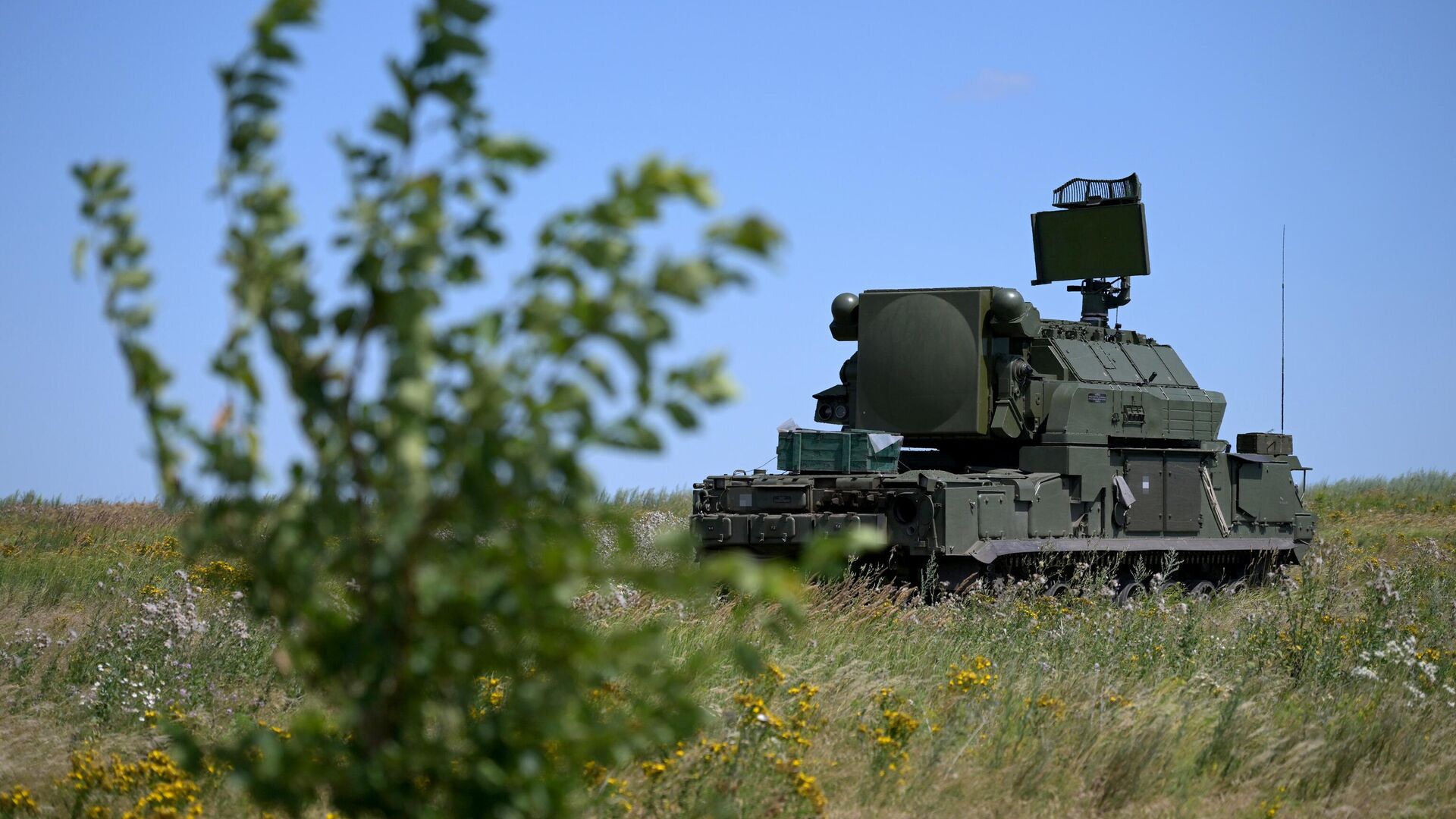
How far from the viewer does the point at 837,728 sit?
7.19 m

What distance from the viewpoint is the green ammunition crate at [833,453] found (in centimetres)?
1322

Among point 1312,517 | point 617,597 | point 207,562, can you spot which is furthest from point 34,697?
point 1312,517

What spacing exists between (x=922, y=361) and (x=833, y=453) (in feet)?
5.02

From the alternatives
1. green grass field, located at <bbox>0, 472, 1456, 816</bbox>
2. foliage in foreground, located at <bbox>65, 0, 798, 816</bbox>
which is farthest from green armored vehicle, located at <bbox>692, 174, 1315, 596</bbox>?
foliage in foreground, located at <bbox>65, 0, 798, 816</bbox>

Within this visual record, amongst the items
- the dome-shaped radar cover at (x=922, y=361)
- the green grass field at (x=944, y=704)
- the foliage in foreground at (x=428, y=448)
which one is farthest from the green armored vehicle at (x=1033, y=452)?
the foliage in foreground at (x=428, y=448)

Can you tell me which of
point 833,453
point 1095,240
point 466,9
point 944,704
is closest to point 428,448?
point 466,9

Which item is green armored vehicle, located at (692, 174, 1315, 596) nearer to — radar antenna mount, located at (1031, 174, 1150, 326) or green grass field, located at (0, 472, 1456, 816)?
radar antenna mount, located at (1031, 174, 1150, 326)

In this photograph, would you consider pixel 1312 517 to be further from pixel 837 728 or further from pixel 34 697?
pixel 34 697

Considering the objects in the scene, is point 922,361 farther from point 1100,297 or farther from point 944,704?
point 944,704

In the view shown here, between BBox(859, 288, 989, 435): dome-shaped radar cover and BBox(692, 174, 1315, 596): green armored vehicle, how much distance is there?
15mm

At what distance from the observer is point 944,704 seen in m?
7.80

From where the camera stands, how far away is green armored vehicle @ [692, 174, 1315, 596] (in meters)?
12.8

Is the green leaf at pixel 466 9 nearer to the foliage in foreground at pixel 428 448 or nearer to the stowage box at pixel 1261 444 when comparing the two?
the foliage in foreground at pixel 428 448

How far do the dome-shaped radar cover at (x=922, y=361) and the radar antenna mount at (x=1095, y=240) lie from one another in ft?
8.62
